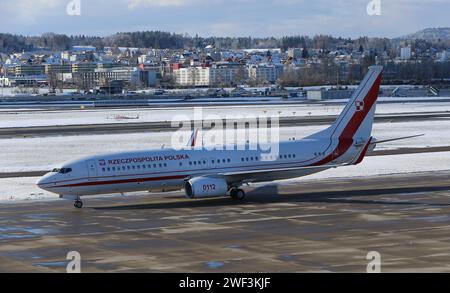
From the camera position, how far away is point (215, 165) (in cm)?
5212

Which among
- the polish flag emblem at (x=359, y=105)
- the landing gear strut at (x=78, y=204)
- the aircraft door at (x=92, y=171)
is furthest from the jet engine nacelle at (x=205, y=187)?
the polish flag emblem at (x=359, y=105)

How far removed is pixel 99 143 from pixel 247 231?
4810 cm

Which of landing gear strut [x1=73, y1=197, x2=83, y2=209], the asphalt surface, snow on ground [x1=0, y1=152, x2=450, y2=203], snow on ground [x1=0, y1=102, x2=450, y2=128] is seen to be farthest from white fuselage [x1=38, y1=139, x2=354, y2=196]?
snow on ground [x1=0, y1=102, x2=450, y2=128]

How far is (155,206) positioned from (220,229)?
9.31 meters

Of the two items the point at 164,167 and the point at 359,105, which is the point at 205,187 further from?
the point at 359,105

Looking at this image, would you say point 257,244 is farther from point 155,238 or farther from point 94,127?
point 94,127

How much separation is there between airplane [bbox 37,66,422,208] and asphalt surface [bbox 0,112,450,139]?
4904cm

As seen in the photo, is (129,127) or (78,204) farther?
(129,127)

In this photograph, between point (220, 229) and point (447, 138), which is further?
point (447, 138)

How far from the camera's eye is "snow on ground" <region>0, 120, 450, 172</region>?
243ft

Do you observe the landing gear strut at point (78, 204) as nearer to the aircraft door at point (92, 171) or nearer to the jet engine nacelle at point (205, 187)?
the aircraft door at point (92, 171)

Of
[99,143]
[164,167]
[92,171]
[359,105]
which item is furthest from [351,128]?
[99,143]
